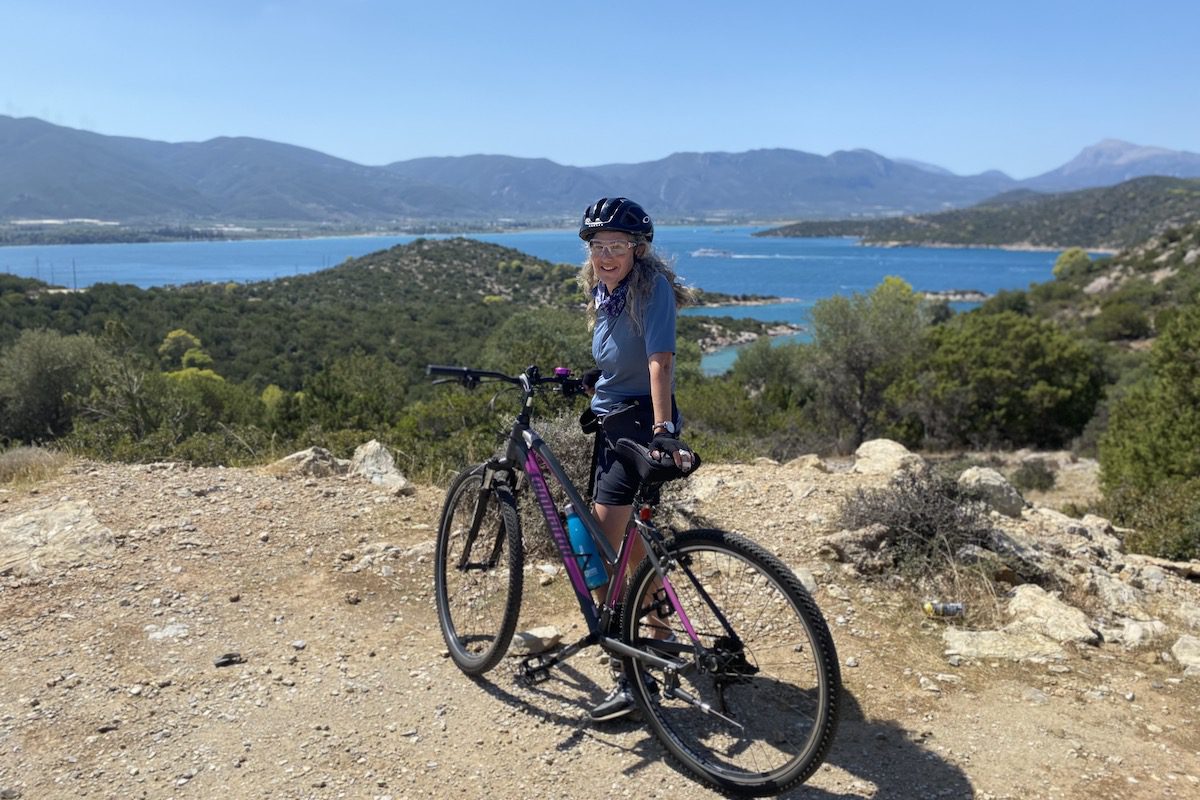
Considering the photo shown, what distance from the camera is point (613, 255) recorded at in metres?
2.96

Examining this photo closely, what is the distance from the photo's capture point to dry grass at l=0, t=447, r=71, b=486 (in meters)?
6.21

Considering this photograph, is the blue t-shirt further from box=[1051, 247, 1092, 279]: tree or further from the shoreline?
the shoreline

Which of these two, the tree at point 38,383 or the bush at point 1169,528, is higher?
the bush at point 1169,528

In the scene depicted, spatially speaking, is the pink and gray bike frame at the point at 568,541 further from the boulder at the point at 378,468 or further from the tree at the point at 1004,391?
the tree at the point at 1004,391

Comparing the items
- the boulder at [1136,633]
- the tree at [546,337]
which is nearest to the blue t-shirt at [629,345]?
the boulder at [1136,633]

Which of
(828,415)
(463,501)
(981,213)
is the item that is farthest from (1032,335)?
(981,213)

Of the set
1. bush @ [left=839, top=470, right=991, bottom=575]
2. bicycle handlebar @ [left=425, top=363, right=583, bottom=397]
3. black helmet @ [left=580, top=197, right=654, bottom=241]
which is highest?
black helmet @ [left=580, top=197, right=654, bottom=241]

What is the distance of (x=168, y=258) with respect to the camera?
12988cm

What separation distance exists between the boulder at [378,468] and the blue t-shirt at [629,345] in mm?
3403

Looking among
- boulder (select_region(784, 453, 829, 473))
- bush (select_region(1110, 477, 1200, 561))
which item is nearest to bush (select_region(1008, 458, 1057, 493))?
bush (select_region(1110, 477, 1200, 561))

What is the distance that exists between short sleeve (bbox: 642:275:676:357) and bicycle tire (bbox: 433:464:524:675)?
108 centimetres

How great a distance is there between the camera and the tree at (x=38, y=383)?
21.4 metres

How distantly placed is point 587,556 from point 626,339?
0.89 meters

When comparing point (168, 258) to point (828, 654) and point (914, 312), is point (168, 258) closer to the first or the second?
point (914, 312)
